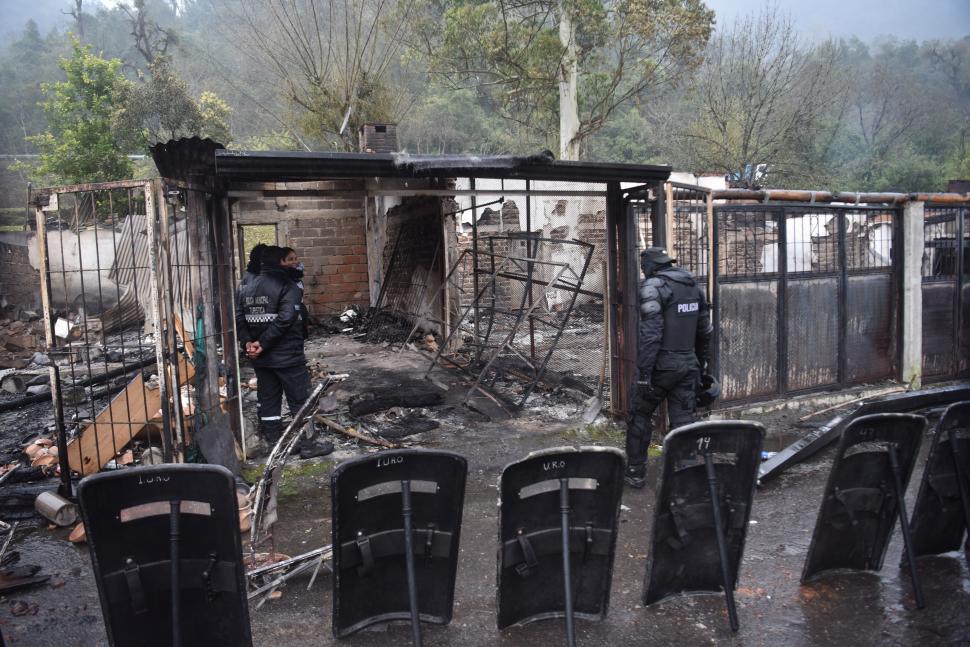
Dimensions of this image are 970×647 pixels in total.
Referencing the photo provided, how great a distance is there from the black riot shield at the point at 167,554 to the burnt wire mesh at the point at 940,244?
27.8 feet

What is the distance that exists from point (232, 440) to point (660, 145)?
1078 inches

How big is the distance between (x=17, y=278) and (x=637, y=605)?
56.5 ft

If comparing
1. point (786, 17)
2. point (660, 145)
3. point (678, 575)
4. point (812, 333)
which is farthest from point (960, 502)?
point (660, 145)

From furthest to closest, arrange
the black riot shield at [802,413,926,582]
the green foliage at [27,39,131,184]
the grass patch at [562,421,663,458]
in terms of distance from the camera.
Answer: the green foliage at [27,39,131,184] → the grass patch at [562,421,663,458] → the black riot shield at [802,413,926,582]

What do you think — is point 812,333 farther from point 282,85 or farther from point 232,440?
point 282,85

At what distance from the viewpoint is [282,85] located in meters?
19.7

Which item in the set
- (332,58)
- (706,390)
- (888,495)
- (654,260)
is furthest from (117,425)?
(332,58)

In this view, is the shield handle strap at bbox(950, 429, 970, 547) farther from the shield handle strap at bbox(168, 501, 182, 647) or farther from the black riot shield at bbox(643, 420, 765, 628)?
the shield handle strap at bbox(168, 501, 182, 647)

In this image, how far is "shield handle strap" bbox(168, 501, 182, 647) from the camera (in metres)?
2.73

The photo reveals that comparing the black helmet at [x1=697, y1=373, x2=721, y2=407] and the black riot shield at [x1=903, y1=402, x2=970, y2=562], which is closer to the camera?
the black riot shield at [x1=903, y1=402, x2=970, y2=562]

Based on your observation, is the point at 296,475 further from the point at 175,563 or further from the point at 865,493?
the point at 865,493

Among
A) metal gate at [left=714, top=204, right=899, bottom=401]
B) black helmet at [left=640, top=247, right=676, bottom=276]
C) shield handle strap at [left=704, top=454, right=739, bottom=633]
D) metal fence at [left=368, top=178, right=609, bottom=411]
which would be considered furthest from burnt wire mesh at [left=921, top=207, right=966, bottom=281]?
shield handle strap at [left=704, top=454, right=739, bottom=633]

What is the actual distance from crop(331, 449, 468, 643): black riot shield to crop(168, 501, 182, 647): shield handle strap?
622mm

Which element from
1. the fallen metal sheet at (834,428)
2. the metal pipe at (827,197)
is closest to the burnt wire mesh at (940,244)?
the metal pipe at (827,197)
